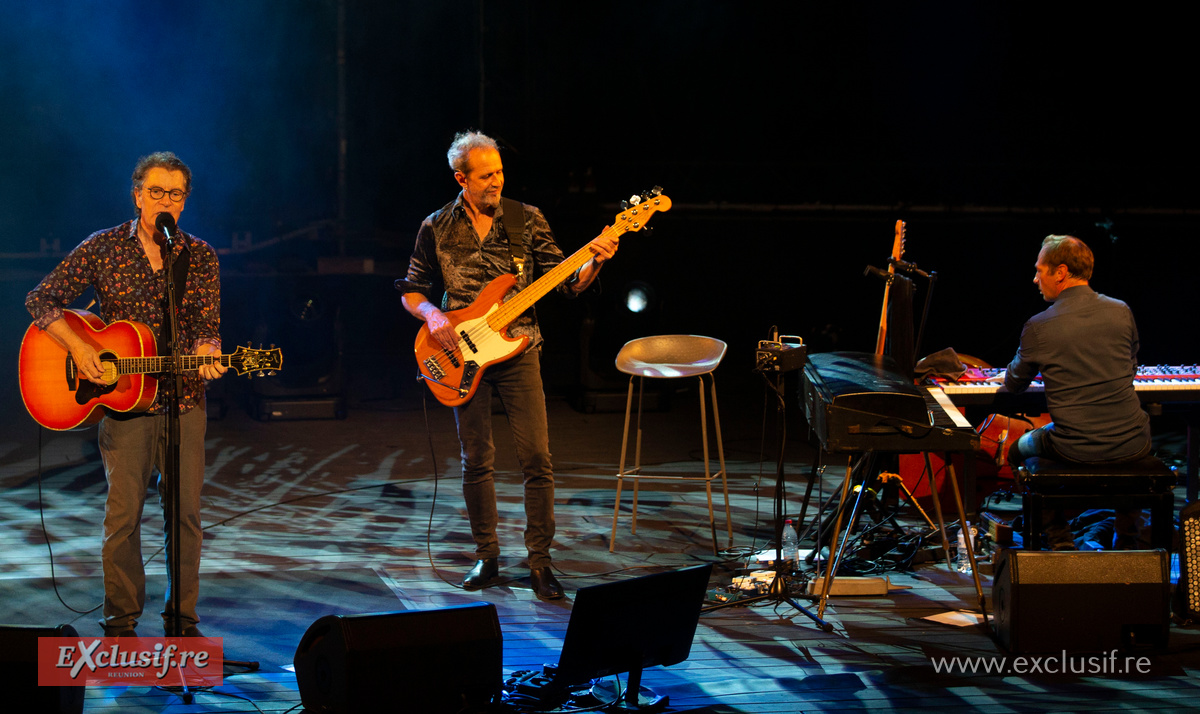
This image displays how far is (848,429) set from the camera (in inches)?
133

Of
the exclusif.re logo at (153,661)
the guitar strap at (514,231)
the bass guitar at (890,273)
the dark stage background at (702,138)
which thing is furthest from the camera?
the dark stage background at (702,138)

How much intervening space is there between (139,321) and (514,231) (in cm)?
143

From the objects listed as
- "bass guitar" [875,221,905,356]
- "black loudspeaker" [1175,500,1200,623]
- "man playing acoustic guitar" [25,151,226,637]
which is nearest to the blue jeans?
"man playing acoustic guitar" [25,151,226,637]

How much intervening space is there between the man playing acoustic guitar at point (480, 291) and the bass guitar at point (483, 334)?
5cm

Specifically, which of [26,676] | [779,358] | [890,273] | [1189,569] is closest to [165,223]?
[26,676]

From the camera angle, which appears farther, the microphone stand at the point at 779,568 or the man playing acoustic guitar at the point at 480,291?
the man playing acoustic guitar at the point at 480,291

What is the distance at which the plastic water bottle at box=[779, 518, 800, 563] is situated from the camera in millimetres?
4238

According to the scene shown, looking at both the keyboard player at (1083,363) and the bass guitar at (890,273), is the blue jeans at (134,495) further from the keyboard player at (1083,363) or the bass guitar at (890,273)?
the keyboard player at (1083,363)

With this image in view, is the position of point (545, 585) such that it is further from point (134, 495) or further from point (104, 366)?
point (104, 366)

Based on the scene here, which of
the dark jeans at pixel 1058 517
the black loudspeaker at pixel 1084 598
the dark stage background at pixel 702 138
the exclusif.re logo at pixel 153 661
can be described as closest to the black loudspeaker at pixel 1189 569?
the dark jeans at pixel 1058 517

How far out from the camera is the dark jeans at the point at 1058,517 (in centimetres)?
383

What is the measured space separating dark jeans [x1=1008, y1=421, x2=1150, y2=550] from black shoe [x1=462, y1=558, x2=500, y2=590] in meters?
2.31

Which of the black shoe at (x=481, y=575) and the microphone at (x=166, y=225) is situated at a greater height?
the microphone at (x=166, y=225)

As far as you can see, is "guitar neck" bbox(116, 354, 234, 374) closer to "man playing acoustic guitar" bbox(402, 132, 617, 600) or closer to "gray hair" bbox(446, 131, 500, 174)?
"man playing acoustic guitar" bbox(402, 132, 617, 600)
